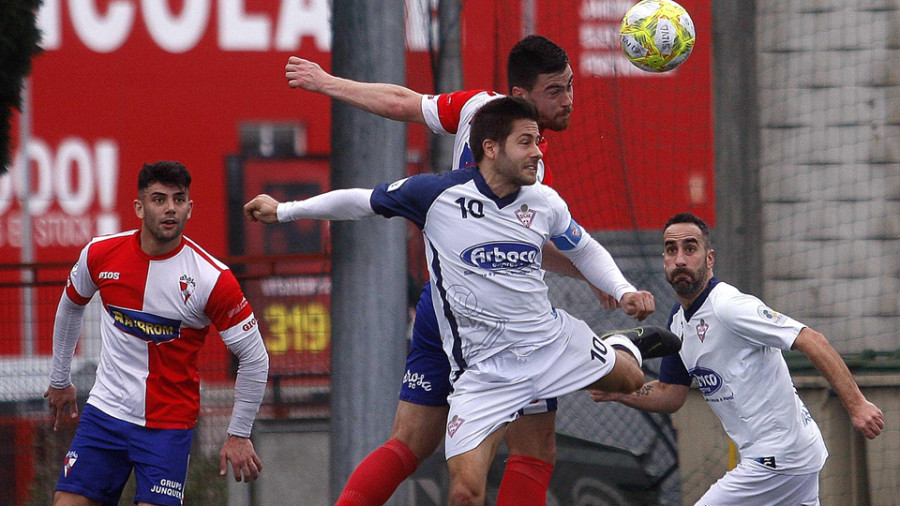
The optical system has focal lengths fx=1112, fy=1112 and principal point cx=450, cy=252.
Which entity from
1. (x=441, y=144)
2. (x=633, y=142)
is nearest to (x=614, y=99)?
(x=633, y=142)

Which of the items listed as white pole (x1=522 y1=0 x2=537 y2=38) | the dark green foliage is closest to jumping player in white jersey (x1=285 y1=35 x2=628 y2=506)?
the dark green foliage

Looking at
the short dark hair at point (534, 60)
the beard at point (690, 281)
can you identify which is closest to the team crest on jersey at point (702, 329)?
the beard at point (690, 281)

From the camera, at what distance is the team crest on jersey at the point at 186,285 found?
4746 millimetres

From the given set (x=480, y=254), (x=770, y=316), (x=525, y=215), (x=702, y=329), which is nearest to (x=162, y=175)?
(x=480, y=254)

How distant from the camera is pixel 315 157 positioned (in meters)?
10.9

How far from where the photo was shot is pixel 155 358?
476 cm

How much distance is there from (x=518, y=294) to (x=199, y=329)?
1506 mm

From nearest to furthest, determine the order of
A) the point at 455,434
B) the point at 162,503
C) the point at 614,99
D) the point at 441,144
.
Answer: the point at 455,434, the point at 162,503, the point at 441,144, the point at 614,99

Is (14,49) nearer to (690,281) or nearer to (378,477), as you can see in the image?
(378,477)

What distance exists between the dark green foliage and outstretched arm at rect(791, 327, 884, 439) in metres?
3.72

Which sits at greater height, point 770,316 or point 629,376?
point 770,316

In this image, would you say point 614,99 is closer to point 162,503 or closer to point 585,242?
point 585,242

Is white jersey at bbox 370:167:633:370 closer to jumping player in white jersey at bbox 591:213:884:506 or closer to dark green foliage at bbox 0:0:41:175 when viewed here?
jumping player in white jersey at bbox 591:213:884:506

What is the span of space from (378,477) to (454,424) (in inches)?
18.2
